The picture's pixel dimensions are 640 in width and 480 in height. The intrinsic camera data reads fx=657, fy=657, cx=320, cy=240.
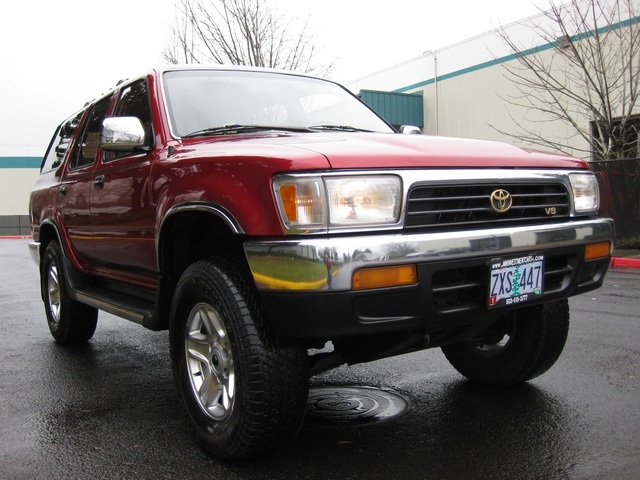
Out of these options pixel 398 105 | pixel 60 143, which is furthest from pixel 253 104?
pixel 398 105

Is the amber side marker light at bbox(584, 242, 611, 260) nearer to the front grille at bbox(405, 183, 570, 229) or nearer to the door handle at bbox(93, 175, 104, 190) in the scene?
the front grille at bbox(405, 183, 570, 229)

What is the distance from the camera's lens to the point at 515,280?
2.71 m

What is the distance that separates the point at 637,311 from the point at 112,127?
485 cm

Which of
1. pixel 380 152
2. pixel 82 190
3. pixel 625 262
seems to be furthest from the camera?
pixel 625 262

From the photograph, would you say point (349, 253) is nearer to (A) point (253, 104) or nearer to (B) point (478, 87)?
(A) point (253, 104)

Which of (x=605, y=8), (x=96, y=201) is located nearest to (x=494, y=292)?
(x=96, y=201)

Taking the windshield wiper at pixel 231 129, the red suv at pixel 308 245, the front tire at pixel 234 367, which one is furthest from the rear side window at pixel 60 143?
the front tire at pixel 234 367

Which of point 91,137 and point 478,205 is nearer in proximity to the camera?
point 478,205

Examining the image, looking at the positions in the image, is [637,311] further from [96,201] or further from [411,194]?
[96,201]

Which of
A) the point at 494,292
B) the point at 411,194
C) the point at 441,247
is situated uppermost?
the point at 411,194

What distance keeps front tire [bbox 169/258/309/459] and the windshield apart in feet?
3.22

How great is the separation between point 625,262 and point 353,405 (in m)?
7.84

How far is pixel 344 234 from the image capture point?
2447mm

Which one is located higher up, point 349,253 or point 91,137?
point 91,137
